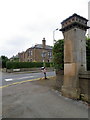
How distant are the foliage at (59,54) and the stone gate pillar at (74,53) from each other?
1.32 metres

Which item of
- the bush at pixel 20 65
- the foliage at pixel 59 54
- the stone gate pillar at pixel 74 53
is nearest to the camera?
the stone gate pillar at pixel 74 53

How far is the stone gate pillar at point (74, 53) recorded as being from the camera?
628 cm

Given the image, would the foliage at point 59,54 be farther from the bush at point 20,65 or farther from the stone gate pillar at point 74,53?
the bush at point 20,65

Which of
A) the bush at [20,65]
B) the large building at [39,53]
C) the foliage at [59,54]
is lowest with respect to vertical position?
the bush at [20,65]

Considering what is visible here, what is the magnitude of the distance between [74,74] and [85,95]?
118cm

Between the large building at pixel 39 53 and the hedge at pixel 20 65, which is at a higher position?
the large building at pixel 39 53

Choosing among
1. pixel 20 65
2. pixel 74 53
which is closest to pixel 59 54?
pixel 74 53

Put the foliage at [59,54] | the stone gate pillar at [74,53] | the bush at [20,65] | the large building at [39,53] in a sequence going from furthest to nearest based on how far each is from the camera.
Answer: the large building at [39,53], the bush at [20,65], the foliage at [59,54], the stone gate pillar at [74,53]

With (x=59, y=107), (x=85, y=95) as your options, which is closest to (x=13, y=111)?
(x=59, y=107)

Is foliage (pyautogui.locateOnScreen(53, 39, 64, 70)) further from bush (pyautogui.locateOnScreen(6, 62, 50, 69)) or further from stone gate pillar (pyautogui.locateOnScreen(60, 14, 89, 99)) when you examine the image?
bush (pyautogui.locateOnScreen(6, 62, 50, 69))

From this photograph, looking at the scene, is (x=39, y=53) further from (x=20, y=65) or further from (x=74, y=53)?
(x=74, y=53)

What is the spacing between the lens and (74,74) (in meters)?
6.29

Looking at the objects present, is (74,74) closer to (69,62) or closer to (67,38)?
(69,62)

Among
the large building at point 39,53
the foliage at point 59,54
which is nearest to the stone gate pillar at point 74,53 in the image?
the foliage at point 59,54
